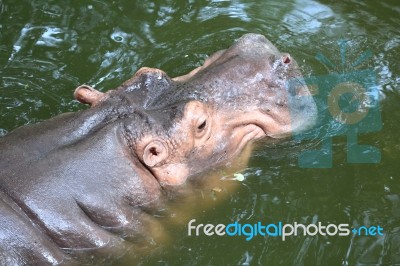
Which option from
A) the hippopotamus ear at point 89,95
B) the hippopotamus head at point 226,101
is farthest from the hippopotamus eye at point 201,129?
the hippopotamus ear at point 89,95

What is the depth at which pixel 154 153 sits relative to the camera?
414 cm

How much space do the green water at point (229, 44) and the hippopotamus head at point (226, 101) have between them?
1.06 ft

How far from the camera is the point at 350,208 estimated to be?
15.6 feet

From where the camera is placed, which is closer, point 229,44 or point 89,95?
point 89,95

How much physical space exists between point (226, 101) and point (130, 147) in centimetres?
73

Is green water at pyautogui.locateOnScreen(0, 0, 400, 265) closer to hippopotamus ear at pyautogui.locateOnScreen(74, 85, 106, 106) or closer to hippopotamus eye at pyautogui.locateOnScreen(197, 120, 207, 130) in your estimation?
hippopotamus eye at pyautogui.locateOnScreen(197, 120, 207, 130)

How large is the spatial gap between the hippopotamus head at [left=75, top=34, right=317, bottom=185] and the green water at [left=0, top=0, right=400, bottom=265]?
0.32 m

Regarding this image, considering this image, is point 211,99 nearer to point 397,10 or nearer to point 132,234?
point 132,234

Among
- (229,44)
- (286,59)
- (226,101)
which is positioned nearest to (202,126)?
(226,101)

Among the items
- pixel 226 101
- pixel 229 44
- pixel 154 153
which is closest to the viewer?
pixel 154 153

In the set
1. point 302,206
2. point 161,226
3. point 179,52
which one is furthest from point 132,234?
point 179,52

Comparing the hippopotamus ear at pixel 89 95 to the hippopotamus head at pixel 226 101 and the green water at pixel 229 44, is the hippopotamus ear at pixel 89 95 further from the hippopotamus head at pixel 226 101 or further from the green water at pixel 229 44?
the green water at pixel 229 44

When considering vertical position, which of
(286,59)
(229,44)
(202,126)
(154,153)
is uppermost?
(286,59)

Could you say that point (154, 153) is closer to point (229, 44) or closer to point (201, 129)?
point (201, 129)
